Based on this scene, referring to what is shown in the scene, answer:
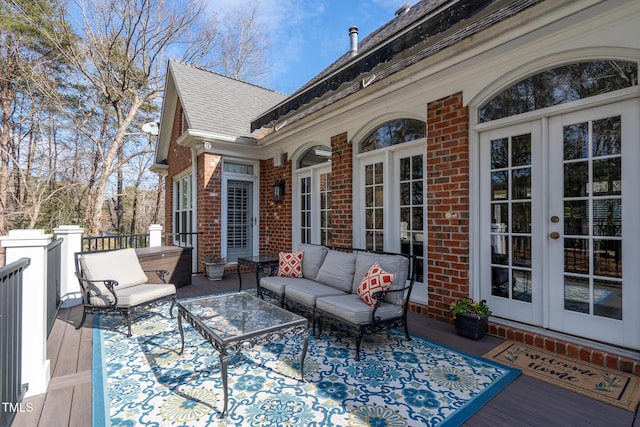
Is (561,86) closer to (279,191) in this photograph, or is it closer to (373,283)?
(373,283)

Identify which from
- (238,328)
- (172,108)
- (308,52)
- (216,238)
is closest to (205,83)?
(172,108)

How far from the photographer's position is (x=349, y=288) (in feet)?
13.0

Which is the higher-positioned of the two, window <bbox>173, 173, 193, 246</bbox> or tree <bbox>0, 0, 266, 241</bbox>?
tree <bbox>0, 0, 266, 241</bbox>

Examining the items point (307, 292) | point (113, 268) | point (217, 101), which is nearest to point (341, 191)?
point (307, 292)

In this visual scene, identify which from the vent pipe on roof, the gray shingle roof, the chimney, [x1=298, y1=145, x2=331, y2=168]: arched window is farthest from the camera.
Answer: the chimney

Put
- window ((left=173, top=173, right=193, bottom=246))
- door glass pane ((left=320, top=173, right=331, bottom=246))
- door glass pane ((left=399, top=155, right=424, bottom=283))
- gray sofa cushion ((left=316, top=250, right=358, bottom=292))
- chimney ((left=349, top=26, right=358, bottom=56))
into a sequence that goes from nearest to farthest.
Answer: gray sofa cushion ((left=316, top=250, right=358, bottom=292))
door glass pane ((left=399, top=155, right=424, bottom=283))
door glass pane ((left=320, top=173, right=331, bottom=246))
chimney ((left=349, top=26, right=358, bottom=56))
window ((left=173, top=173, right=193, bottom=246))

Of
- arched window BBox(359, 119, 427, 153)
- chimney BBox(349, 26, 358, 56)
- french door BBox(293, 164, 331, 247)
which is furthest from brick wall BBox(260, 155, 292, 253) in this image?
chimney BBox(349, 26, 358, 56)

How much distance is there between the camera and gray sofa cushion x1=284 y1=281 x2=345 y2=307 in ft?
12.0

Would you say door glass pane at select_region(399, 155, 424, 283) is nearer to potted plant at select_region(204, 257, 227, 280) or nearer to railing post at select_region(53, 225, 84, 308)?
potted plant at select_region(204, 257, 227, 280)

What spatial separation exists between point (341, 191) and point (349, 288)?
7.08 ft

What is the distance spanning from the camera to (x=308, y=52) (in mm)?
12039

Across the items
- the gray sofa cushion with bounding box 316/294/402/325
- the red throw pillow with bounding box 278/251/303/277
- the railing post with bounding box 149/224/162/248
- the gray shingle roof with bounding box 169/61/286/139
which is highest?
the gray shingle roof with bounding box 169/61/286/139

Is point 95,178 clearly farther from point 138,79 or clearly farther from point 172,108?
point 172,108

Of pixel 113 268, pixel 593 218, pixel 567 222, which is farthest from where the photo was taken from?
pixel 113 268
